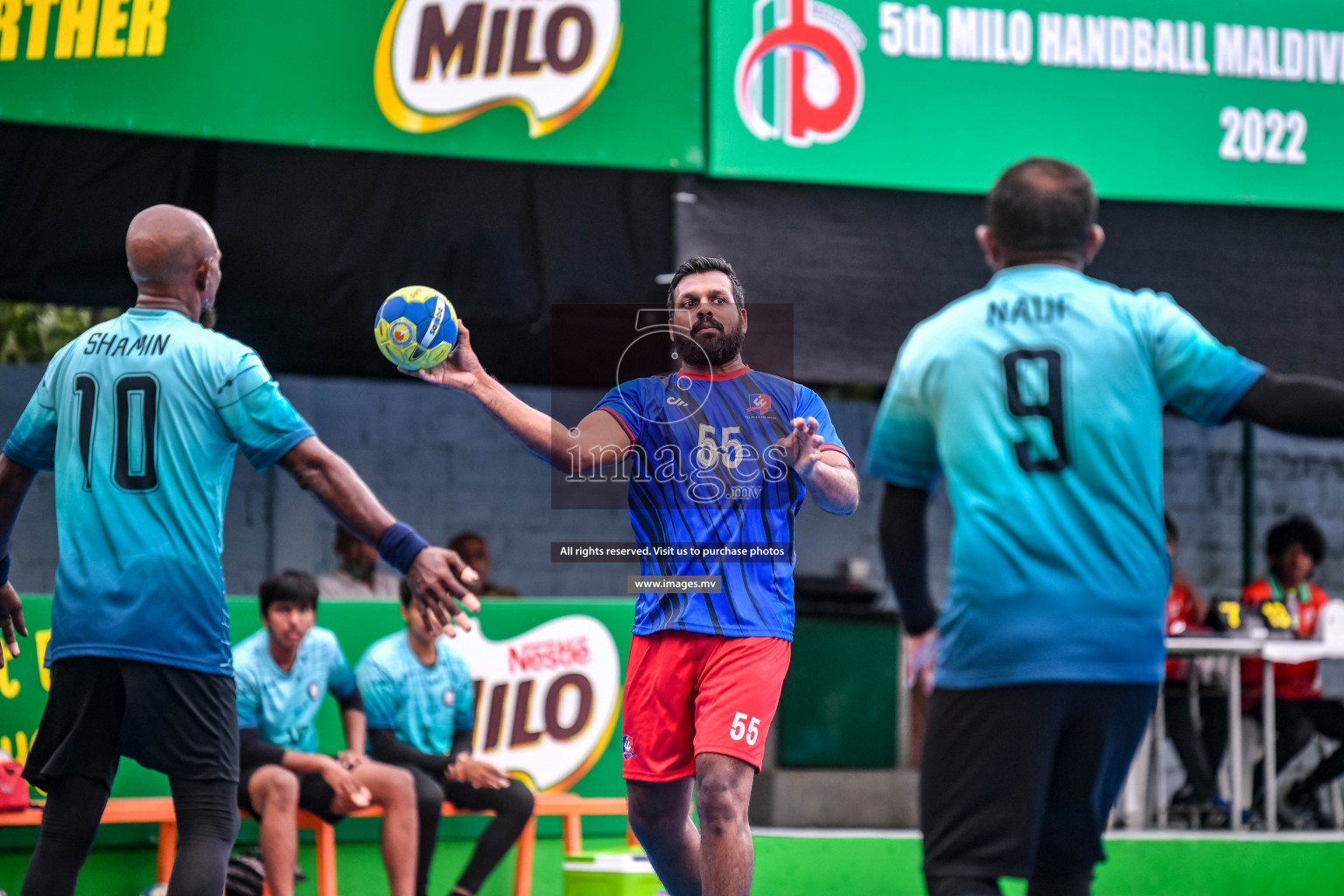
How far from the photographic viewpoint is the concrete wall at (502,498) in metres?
11.5

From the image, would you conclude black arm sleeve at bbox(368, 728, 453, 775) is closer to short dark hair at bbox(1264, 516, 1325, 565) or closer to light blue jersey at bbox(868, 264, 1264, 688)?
light blue jersey at bbox(868, 264, 1264, 688)

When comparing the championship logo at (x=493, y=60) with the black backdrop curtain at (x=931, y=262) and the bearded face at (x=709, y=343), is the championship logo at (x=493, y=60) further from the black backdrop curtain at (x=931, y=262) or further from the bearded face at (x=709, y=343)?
the bearded face at (x=709, y=343)

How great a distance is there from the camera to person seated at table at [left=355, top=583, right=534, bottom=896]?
7277 millimetres

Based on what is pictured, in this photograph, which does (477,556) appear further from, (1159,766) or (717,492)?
(717,492)

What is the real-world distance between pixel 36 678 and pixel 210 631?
339cm

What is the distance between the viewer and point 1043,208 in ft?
10.9

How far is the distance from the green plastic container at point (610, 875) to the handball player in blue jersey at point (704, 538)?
5.40 feet

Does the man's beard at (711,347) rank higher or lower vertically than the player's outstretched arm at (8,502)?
higher

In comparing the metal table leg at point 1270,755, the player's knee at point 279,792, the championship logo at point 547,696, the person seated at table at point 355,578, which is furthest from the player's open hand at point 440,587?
the metal table leg at point 1270,755

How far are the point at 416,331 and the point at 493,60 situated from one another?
3.86m

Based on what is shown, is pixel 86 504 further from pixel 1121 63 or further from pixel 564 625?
pixel 1121 63

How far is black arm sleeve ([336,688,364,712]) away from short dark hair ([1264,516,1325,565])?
6443 mm

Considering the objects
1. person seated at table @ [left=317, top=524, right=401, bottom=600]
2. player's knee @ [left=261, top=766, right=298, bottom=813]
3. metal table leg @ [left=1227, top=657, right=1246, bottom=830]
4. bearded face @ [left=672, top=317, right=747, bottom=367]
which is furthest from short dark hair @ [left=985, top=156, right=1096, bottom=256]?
person seated at table @ [left=317, top=524, right=401, bottom=600]

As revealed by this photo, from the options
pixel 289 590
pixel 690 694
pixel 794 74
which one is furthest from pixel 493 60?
pixel 690 694
